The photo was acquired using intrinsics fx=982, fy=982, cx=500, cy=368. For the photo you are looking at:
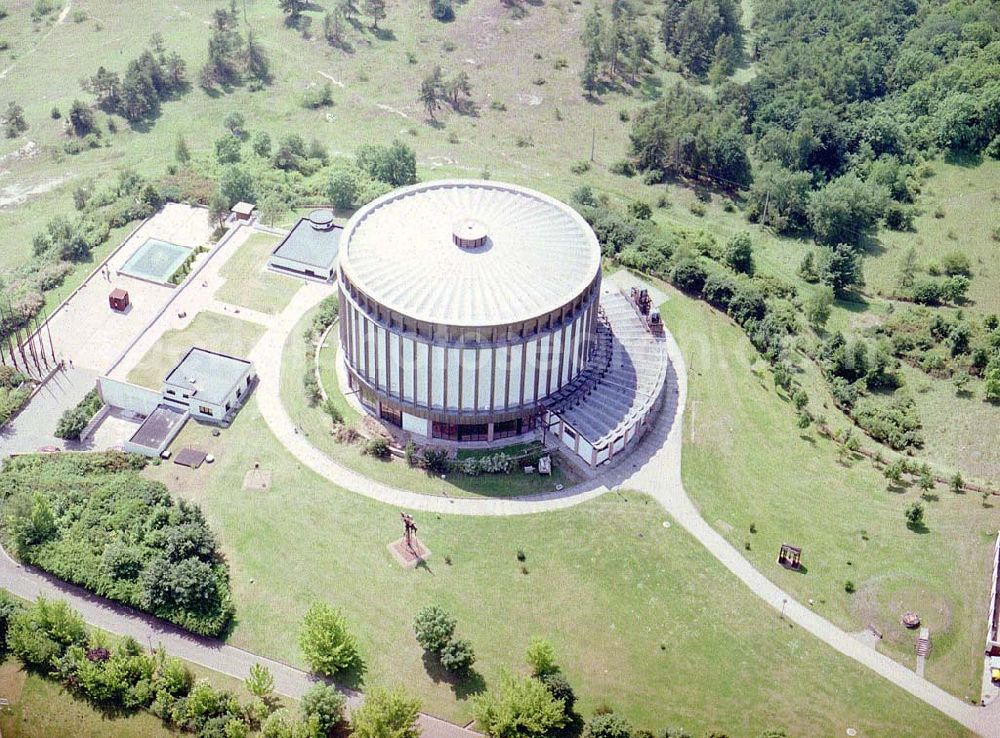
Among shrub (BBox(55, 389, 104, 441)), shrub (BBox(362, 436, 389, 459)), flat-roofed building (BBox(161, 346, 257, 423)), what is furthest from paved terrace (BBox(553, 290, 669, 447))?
shrub (BBox(55, 389, 104, 441))

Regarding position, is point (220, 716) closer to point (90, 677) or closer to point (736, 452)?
point (90, 677)

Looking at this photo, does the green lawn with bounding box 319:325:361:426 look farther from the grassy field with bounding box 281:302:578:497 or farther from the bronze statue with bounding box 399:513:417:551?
the bronze statue with bounding box 399:513:417:551

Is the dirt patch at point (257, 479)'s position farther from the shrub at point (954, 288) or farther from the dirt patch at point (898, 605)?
the shrub at point (954, 288)

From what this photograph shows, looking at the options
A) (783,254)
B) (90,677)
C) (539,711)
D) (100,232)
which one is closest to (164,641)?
(90,677)

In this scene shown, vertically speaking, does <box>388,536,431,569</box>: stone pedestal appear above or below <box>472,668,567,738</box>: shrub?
below

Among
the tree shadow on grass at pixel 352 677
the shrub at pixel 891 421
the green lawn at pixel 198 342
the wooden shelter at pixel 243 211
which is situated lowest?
the tree shadow on grass at pixel 352 677

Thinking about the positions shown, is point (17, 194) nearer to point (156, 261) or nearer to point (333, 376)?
point (156, 261)

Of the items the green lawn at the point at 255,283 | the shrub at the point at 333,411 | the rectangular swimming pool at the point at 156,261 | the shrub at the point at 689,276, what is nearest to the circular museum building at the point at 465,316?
the shrub at the point at 333,411
